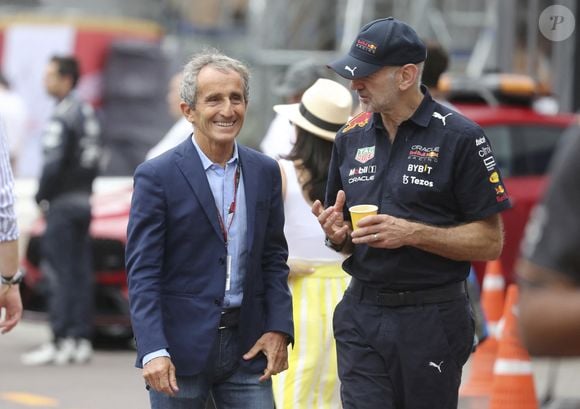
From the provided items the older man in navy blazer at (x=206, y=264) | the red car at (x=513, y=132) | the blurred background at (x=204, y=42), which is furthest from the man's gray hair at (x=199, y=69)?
the blurred background at (x=204, y=42)

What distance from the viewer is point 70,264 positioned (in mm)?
10188

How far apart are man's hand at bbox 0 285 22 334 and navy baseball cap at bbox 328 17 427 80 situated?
5.52 feet

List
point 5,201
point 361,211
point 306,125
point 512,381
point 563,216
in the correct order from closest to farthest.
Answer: point 563,216
point 361,211
point 5,201
point 306,125
point 512,381

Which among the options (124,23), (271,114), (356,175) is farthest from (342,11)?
(356,175)

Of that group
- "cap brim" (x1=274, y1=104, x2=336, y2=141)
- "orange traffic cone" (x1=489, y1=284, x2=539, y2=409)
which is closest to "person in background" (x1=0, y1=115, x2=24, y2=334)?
"cap brim" (x1=274, y1=104, x2=336, y2=141)

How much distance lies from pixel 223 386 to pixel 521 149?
6693 millimetres

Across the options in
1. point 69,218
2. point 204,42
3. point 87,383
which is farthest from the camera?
point 204,42

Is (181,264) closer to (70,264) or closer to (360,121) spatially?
(360,121)

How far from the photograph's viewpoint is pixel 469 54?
64.8 feet

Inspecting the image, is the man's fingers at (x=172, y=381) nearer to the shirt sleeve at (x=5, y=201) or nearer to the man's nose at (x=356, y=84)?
the man's nose at (x=356, y=84)

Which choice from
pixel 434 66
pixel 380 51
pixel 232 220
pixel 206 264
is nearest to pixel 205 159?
pixel 232 220

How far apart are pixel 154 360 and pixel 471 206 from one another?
1.18 meters

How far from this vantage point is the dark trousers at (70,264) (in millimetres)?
10156

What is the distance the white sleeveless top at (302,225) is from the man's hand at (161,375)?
54.8 inches
